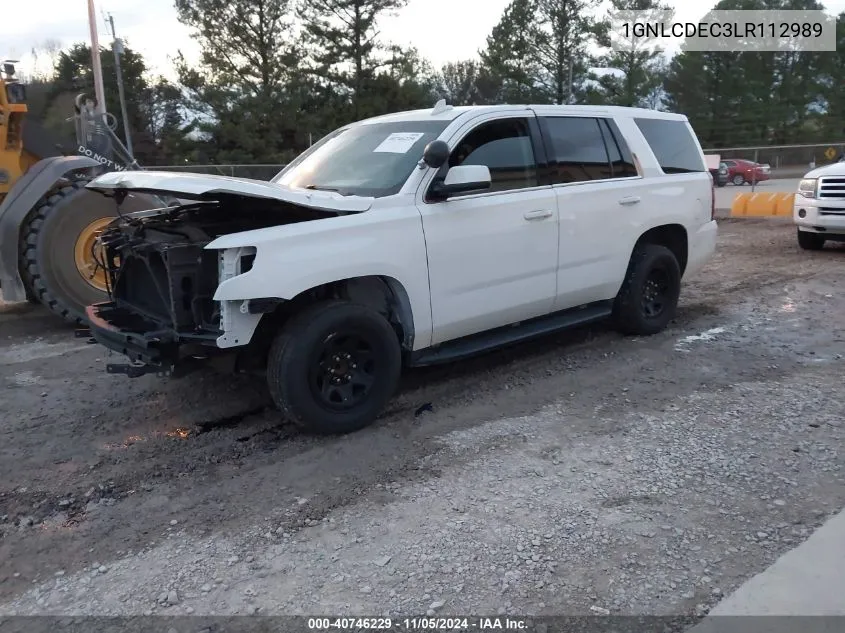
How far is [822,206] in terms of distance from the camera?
1089cm

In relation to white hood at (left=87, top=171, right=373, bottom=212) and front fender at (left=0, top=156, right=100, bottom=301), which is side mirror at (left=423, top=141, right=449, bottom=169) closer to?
white hood at (left=87, top=171, right=373, bottom=212)

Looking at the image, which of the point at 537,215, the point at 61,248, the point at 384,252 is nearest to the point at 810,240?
the point at 537,215

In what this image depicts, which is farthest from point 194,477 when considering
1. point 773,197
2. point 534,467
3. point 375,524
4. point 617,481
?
point 773,197

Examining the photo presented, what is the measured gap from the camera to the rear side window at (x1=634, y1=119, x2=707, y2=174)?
655 cm

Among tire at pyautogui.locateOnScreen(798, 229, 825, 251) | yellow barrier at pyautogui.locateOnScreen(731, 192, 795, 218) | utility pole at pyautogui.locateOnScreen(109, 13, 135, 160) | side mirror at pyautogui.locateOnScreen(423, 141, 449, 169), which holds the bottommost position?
tire at pyautogui.locateOnScreen(798, 229, 825, 251)

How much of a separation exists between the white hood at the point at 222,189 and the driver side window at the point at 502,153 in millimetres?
929

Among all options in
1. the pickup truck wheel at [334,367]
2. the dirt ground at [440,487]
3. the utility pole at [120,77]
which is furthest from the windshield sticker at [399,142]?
the utility pole at [120,77]

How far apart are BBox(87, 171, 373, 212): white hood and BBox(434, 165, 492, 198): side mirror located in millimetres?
497

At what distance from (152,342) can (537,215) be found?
2789 mm

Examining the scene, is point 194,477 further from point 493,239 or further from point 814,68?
point 814,68

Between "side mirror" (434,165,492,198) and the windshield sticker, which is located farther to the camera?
the windshield sticker

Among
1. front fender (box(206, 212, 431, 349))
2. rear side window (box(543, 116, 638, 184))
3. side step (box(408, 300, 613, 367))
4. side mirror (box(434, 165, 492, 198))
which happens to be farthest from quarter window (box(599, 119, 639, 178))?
front fender (box(206, 212, 431, 349))

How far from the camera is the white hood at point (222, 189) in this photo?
404cm

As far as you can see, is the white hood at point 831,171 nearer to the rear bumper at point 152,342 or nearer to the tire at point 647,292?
the tire at point 647,292
